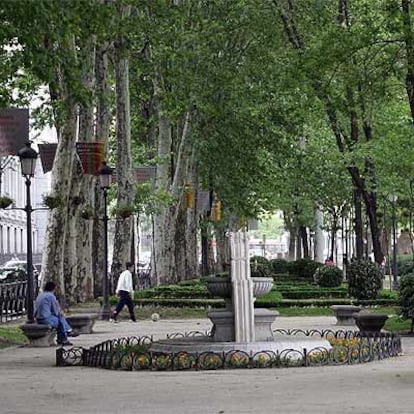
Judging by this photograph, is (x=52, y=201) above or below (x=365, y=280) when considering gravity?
above

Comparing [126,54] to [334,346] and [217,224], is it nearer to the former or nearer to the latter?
[334,346]

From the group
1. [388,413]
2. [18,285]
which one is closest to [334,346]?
[388,413]

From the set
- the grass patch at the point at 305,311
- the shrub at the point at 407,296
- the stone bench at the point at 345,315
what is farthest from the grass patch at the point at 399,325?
the grass patch at the point at 305,311

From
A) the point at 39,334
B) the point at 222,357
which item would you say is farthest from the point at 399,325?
the point at 222,357

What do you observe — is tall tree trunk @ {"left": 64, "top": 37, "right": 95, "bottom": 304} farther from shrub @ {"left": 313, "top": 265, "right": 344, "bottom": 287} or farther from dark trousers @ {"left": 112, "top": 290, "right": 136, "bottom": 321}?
shrub @ {"left": 313, "top": 265, "right": 344, "bottom": 287}

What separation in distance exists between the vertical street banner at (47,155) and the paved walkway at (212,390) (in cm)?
1433

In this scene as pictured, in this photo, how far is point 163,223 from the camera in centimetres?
5234

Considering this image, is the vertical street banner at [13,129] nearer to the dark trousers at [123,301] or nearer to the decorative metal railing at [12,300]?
the decorative metal railing at [12,300]

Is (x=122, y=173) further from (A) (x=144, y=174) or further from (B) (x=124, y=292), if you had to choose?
(B) (x=124, y=292)

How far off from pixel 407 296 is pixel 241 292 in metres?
7.94

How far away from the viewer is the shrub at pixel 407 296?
87.9 feet

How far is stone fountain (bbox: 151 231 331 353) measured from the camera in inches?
781

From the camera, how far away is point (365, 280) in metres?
39.0

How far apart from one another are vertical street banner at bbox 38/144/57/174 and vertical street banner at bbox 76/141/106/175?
0.80 metres
